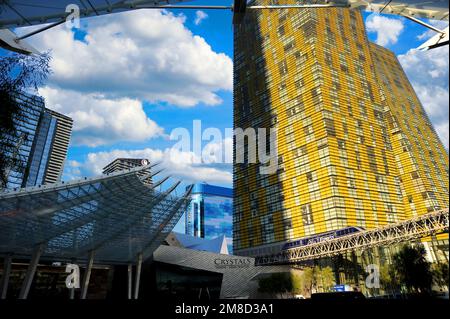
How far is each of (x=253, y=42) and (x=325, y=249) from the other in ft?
233

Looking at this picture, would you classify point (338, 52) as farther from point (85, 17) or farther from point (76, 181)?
point (85, 17)

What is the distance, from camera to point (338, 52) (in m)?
84.0

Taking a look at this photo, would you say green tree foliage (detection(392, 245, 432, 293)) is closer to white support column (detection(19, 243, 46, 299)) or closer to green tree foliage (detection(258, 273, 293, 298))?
green tree foliage (detection(258, 273, 293, 298))

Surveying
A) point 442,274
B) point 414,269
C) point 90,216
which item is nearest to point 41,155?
point 90,216

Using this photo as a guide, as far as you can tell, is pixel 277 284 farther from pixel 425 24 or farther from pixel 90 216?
pixel 425 24

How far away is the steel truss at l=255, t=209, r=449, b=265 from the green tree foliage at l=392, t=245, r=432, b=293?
7.30ft

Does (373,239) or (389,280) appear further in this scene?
(389,280)

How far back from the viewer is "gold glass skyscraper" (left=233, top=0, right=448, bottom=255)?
70.6 metres

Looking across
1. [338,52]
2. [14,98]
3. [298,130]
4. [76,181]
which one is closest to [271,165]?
[298,130]

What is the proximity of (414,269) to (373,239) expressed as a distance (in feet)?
26.1

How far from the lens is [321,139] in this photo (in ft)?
238

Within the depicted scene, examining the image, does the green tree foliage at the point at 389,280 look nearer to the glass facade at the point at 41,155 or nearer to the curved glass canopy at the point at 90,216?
the curved glass canopy at the point at 90,216

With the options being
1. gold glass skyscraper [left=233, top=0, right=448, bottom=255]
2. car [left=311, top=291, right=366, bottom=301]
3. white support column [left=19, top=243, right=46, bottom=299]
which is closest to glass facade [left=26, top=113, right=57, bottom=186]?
gold glass skyscraper [left=233, top=0, right=448, bottom=255]

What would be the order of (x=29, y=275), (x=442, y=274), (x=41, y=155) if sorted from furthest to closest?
(x=41, y=155) → (x=29, y=275) → (x=442, y=274)
